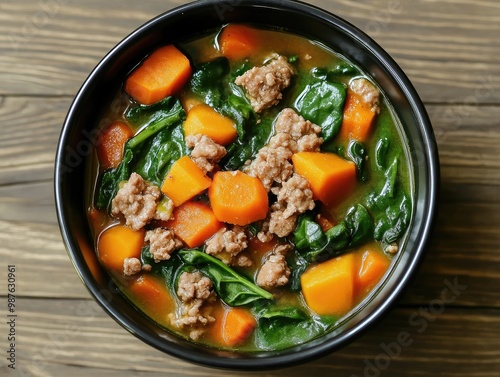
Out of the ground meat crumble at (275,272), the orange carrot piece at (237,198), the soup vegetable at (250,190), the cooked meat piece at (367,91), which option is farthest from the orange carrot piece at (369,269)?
the cooked meat piece at (367,91)

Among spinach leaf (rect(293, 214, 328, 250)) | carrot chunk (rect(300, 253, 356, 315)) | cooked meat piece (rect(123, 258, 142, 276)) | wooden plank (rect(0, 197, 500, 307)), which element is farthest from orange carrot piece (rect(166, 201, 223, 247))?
wooden plank (rect(0, 197, 500, 307))

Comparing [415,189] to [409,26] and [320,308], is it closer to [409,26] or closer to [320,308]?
[320,308]

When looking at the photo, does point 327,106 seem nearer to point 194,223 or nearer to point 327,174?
point 327,174

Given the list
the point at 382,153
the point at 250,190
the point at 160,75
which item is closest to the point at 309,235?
the point at 250,190

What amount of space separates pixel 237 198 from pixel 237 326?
582 millimetres

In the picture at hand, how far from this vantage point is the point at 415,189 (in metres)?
3.09

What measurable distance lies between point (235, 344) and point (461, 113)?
1.62 metres

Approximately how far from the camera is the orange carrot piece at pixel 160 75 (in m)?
3.16

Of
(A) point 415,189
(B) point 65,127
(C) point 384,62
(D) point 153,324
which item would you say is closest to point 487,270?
(A) point 415,189

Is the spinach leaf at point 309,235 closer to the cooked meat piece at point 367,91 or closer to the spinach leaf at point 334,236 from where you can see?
the spinach leaf at point 334,236

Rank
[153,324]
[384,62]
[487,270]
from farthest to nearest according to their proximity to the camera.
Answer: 1. [487,270]
2. [153,324]
3. [384,62]

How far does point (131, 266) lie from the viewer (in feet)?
10.1

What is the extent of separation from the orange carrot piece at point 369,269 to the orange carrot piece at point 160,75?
1.17 m

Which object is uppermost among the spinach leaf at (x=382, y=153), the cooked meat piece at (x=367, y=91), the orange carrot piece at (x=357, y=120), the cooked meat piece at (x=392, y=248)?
the cooked meat piece at (x=367, y=91)
